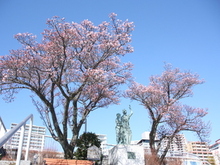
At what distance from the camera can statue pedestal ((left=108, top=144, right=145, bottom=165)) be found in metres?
10.1

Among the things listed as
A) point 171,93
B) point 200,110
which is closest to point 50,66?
point 171,93

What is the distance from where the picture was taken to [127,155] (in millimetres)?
10195

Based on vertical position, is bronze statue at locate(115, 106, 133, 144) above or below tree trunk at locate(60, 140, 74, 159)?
above

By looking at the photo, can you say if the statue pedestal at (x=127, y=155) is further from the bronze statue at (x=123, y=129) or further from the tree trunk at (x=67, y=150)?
the tree trunk at (x=67, y=150)

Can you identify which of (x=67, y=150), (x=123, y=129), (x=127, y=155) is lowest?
(x=127, y=155)

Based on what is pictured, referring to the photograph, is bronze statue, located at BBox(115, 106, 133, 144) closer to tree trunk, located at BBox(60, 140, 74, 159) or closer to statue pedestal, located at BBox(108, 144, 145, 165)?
statue pedestal, located at BBox(108, 144, 145, 165)

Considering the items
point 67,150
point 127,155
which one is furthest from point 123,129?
point 67,150

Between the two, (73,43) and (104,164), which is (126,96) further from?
(73,43)

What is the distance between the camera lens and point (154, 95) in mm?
16359

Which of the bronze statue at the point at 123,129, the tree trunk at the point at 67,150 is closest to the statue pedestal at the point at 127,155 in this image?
the bronze statue at the point at 123,129

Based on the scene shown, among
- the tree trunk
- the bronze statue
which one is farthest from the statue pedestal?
the tree trunk

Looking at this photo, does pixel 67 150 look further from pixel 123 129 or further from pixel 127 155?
pixel 123 129

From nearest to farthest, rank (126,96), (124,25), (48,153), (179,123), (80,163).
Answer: (80,163) < (124,25) < (48,153) < (179,123) < (126,96)

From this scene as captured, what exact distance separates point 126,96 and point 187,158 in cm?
703
